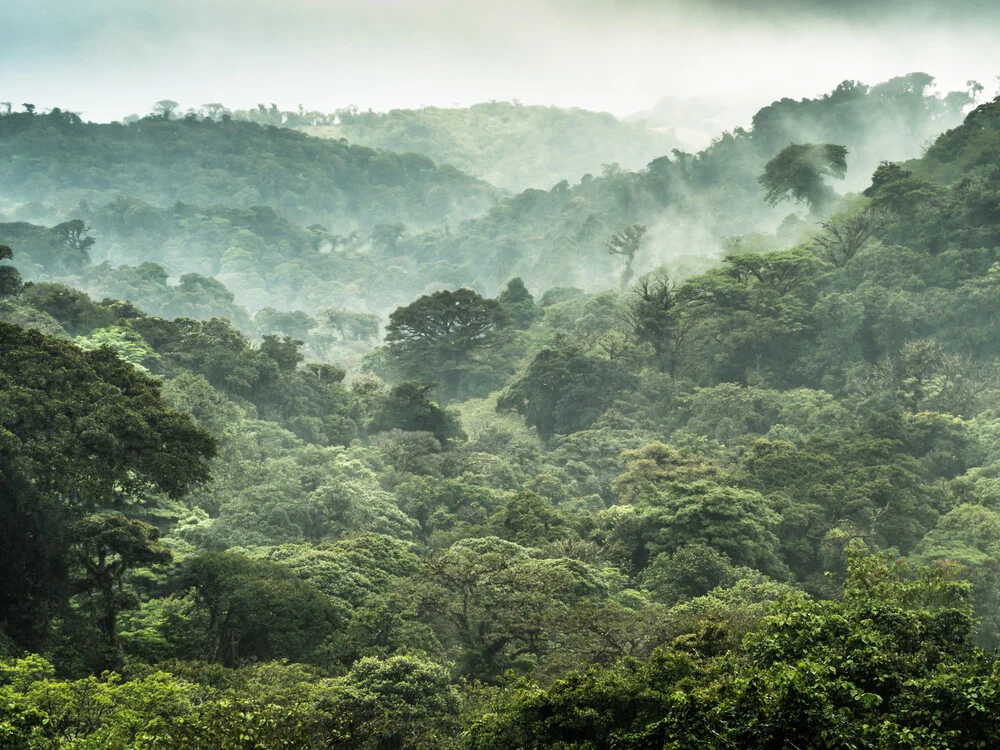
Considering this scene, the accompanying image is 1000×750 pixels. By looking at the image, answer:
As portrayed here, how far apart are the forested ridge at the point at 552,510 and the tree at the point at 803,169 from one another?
0.36 meters

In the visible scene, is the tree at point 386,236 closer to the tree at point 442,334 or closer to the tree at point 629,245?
the tree at point 629,245

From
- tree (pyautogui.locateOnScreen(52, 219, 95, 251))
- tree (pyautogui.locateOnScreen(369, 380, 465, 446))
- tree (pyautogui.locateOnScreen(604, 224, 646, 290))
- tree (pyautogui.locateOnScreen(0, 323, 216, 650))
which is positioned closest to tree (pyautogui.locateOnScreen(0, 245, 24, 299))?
tree (pyautogui.locateOnScreen(369, 380, 465, 446))

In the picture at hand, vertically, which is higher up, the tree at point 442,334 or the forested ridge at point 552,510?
the tree at point 442,334

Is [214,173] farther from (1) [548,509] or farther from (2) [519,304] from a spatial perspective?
(1) [548,509]

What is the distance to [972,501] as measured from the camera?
111 ft

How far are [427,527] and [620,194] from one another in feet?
264

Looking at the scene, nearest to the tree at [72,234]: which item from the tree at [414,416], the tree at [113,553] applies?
the tree at [414,416]

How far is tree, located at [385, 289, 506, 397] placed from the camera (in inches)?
2430

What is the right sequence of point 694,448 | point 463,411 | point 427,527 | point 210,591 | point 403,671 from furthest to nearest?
point 463,411
point 694,448
point 427,527
point 210,591
point 403,671

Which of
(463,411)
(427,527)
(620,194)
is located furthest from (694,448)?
(620,194)

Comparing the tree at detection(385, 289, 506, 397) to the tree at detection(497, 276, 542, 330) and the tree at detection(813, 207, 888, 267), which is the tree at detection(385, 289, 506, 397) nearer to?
the tree at detection(497, 276, 542, 330)

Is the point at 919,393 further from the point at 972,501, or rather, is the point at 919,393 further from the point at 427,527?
the point at 427,527

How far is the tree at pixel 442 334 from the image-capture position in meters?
61.7

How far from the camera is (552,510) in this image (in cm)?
3206
